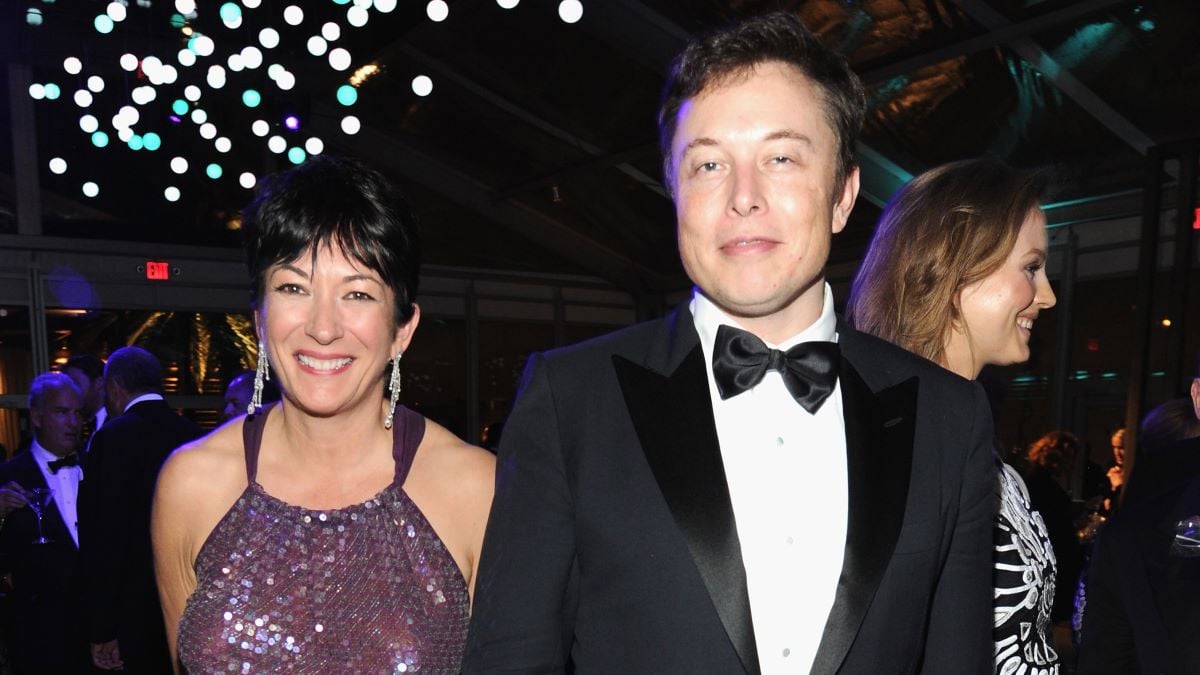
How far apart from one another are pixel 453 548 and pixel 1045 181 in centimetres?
147

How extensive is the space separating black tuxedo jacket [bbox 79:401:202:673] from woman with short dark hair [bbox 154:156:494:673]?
202 centimetres

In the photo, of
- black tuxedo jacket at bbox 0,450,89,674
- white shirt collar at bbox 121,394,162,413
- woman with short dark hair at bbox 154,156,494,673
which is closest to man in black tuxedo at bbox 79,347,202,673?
white shirt collar at bbox 121,394,162,413

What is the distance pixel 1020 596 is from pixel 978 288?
1.96ft

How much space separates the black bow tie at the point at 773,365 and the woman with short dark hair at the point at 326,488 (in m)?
0.84

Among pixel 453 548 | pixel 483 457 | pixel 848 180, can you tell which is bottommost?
pixel 453 548

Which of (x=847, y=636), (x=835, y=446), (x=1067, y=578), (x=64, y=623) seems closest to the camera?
(x=847, y=636)

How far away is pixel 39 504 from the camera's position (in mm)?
4203

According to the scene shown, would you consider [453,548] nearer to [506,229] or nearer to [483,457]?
[483,457]

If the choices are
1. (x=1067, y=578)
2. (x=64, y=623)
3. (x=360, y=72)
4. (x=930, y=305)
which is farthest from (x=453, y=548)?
(x=360, y=72)

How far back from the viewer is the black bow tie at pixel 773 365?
1.35 m

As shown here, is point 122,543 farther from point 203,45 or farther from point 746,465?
point 746,465

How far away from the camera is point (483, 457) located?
211 centimetres

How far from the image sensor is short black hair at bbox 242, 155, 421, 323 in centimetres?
190

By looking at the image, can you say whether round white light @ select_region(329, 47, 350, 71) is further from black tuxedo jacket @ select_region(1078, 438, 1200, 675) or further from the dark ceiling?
black tuxedo jacket @ select_region(1078, 438, 1200, 675)
